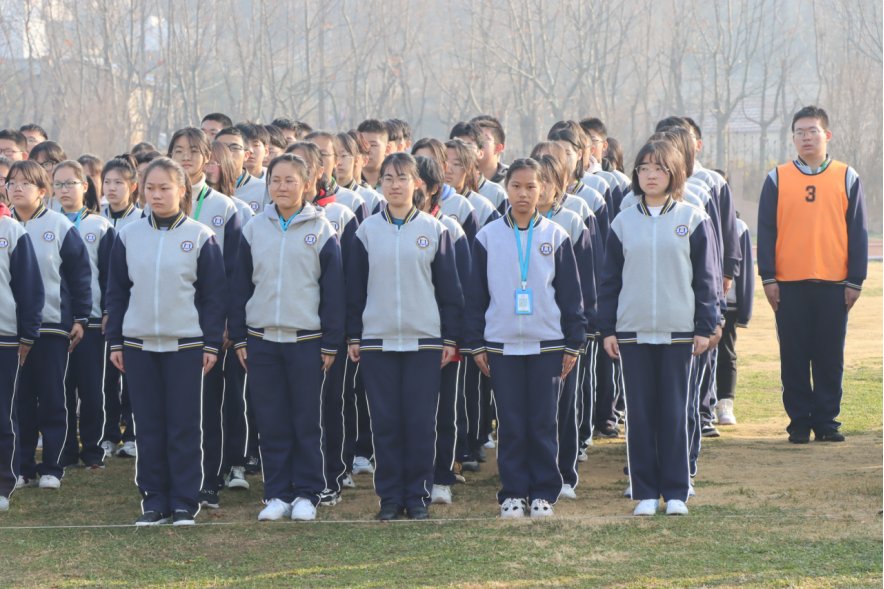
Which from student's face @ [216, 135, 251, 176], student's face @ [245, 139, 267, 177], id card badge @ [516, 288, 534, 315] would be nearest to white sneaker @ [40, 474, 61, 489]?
student's face @ [216, 135, 251, 176]

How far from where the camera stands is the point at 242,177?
823 centimetres

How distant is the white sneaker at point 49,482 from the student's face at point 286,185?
93.1 inches

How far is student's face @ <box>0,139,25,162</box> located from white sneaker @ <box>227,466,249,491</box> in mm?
3910

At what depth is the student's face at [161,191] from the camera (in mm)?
6367

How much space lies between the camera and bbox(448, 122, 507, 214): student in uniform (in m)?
8.17

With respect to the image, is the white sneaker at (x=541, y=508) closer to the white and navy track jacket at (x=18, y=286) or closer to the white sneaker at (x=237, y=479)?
the white sneaker at (x=237, y=479)

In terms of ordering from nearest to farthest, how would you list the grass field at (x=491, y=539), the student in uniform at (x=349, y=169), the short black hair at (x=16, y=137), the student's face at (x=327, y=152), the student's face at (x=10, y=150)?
1. the grass field at (x=491, y=539)
2. the student's face at (x=327, y=152)
3. the student in uniform at (x=349, y=169)
4. the student's face at (x=10, y=150)
5. the short black hair at (x=16, y=137)

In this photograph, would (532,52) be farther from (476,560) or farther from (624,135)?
(476,560)

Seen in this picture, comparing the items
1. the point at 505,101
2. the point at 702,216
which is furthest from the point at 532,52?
the point at 702,216

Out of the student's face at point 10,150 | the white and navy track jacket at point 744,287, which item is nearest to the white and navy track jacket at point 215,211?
the student's face at point 10,150

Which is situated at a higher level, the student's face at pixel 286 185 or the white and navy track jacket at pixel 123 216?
the student's face at pixel 286 185

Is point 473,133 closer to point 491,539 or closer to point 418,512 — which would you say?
point 418,512

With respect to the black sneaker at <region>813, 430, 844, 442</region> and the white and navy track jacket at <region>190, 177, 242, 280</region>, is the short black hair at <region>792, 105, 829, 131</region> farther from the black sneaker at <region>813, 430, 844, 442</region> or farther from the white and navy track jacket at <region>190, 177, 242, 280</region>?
the white and navy track jacket at <region>190, 177, 242, 280</region>

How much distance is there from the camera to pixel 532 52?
42000mm
